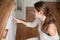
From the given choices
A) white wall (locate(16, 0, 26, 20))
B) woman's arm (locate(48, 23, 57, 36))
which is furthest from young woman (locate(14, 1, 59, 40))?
white wall (locate(16, 0, 26, 20))

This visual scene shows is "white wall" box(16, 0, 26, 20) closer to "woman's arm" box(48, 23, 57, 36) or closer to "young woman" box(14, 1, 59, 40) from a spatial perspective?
"young woman" box(14, 1, 59, 40)

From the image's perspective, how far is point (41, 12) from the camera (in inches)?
67.3

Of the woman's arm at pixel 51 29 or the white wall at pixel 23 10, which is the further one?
the white wall at pixel 23 10

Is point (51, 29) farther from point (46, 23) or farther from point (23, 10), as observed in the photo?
point (23, 10)

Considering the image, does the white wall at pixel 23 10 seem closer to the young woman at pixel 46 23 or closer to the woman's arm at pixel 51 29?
the young woman at pixel 46 23

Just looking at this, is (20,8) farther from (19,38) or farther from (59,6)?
(59,6)

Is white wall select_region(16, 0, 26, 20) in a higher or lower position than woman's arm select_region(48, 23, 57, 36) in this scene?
higher

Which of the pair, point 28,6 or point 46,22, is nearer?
point 46,22

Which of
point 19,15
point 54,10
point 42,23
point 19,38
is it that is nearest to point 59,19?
point 54,10

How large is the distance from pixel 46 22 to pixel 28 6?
337 cm

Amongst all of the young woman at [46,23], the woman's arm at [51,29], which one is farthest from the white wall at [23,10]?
the woman's arm at [51,29]

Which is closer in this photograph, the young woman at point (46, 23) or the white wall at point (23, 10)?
the young woman at point (46, 23)

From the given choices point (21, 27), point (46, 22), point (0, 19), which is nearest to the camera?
point (0, 19)

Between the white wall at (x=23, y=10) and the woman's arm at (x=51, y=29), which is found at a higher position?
the white wall at (x=23, y=10)
